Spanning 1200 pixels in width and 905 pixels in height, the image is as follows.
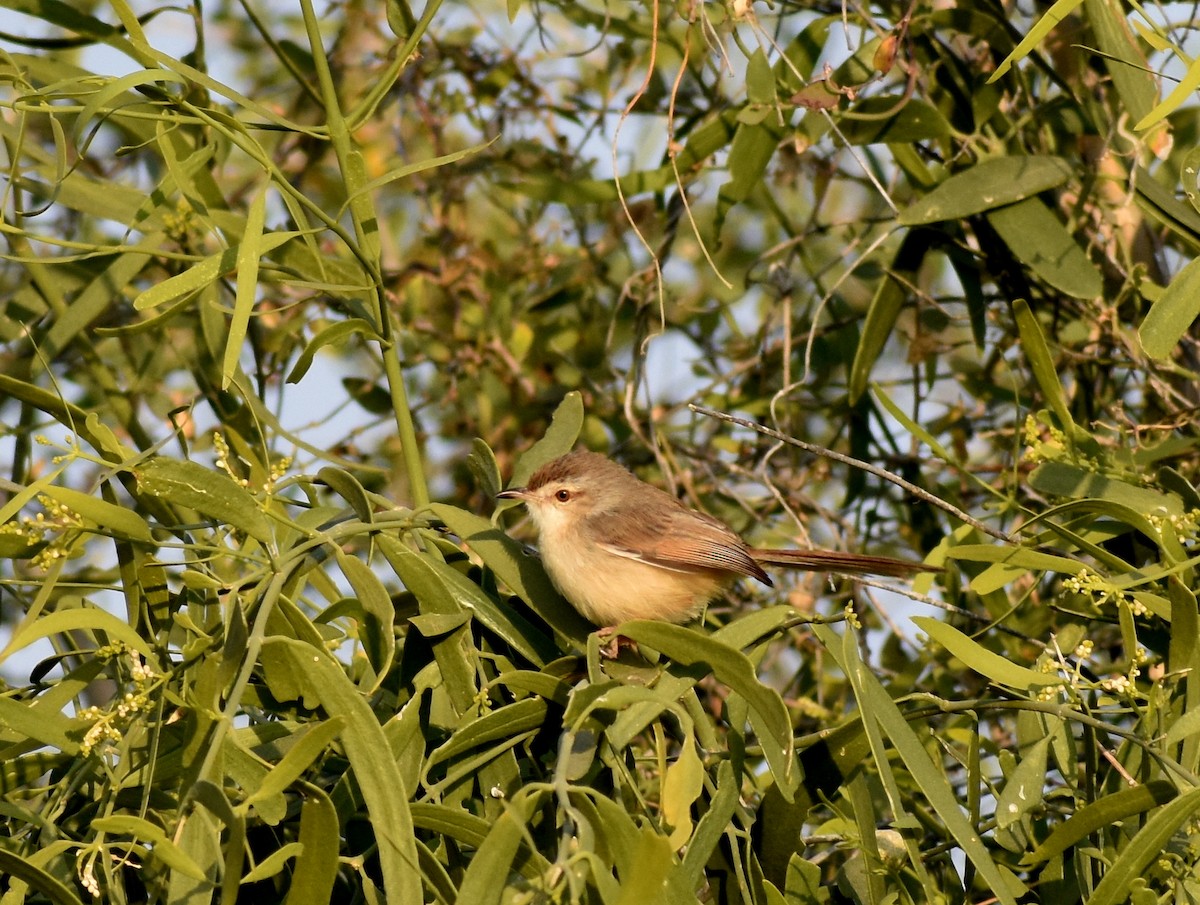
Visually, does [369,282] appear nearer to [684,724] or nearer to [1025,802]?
[684,724]

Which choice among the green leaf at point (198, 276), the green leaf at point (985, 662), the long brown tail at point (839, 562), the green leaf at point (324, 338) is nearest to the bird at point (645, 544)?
the long brown tail at point (839, 562)

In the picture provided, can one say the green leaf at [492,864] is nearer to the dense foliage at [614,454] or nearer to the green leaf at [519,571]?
the dense foliage at [614,454]

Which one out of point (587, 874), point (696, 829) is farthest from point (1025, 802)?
point (587, 874)

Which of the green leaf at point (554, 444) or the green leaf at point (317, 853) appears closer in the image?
the green leaf at point (317, 853)

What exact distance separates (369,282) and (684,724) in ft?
4.19

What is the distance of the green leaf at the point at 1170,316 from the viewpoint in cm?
255

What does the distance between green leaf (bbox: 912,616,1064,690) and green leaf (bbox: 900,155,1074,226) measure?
150cm

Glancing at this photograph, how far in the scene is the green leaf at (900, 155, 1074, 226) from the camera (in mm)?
3645

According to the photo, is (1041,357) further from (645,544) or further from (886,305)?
(645,544)

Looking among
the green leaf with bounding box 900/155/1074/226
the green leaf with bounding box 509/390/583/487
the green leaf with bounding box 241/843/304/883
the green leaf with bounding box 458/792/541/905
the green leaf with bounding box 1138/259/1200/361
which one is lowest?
the green leaf with bounding box 458/792/541/905

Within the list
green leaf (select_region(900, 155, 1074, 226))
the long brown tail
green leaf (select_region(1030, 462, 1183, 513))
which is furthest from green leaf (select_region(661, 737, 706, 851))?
green leaf (select_region(900, 155, 1074, 226))

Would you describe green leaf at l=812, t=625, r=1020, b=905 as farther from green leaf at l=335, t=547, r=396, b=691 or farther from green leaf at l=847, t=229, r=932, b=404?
green leaf at l=847, t=229, r=932, b=404

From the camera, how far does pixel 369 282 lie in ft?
9.76

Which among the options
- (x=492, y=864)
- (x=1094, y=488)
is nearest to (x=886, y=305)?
(x=1094, y=488)
